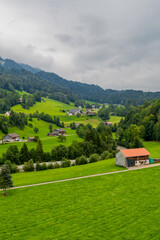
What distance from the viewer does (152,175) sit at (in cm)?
4712

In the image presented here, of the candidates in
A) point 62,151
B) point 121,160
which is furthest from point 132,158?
point 62,151

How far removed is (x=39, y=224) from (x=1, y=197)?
15.0 meters

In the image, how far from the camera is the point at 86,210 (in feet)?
104

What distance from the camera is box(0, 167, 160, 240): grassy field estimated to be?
25047 millimetres

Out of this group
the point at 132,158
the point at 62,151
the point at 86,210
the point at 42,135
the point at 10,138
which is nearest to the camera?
the point at 86,210

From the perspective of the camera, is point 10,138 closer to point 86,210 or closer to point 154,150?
point 154,150

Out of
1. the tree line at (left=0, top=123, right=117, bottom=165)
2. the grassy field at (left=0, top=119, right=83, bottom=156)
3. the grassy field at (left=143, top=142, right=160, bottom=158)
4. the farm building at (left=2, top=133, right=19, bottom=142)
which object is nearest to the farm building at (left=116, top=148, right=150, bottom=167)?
the grassy field at (left=143, top=142, right=160, bottom=158)

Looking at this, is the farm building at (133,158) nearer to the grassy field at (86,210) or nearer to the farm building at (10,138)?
the grassy field at (86,210)

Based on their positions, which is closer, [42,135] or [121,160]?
[121,160]

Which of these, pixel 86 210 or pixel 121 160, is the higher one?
pixel 121 160

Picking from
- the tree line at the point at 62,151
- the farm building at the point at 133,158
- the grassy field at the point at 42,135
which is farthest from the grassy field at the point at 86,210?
the grassy field at the point at 42,135

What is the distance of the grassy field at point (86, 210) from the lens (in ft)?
82.2

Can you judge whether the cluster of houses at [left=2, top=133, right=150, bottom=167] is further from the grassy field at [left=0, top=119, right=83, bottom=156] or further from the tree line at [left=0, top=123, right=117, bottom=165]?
the grassy field at [left=0, top=119, right=83, bottom=156]

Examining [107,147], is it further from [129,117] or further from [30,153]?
[129,117]
